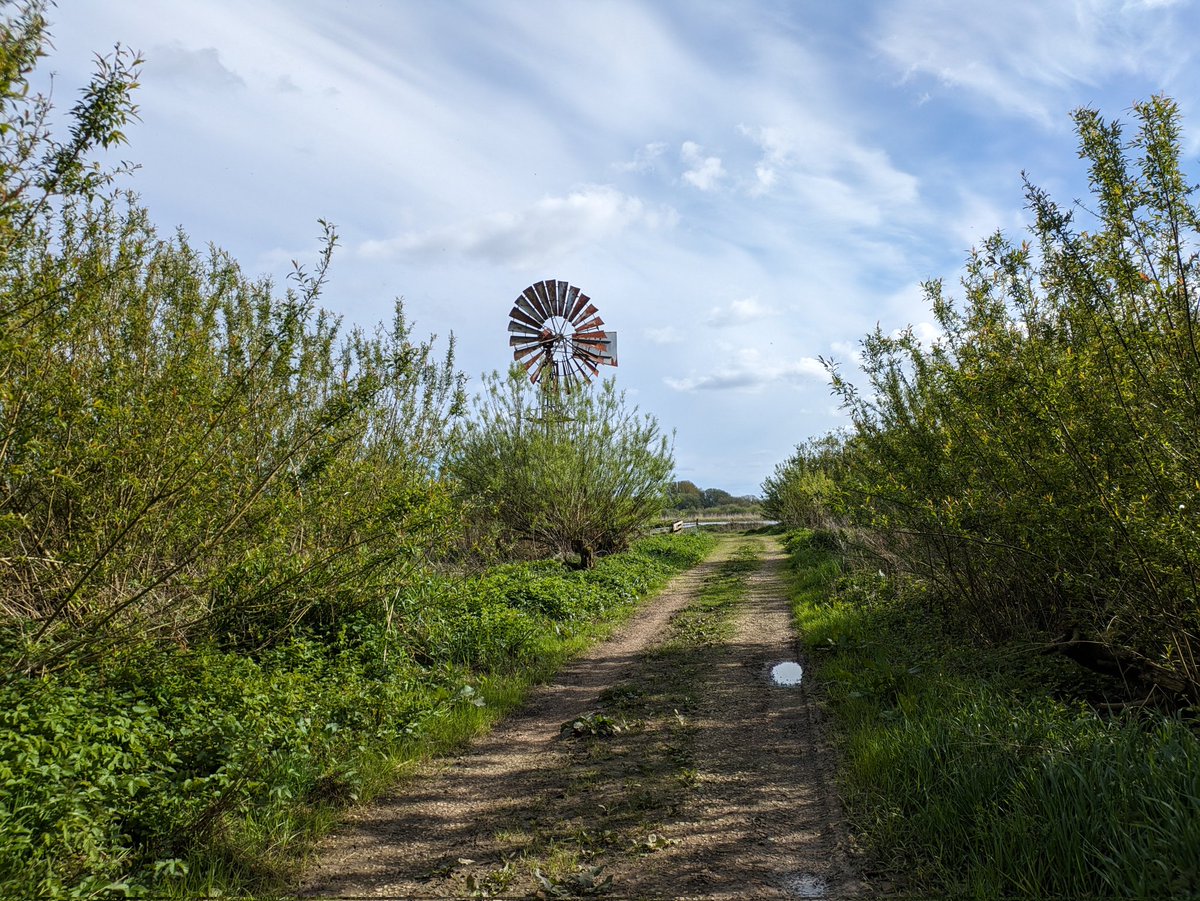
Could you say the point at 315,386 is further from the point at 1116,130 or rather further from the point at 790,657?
the point at 1116,130

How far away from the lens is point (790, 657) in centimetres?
814

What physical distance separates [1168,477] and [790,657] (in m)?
4.68

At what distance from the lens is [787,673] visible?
24.4ft

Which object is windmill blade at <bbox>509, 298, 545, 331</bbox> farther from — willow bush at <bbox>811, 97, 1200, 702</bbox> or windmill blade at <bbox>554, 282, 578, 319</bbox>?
willow bush at <bbox>811, 97, 1200, 702</bbox>

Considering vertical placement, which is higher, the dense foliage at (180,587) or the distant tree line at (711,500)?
the distant tree line at (711,500)

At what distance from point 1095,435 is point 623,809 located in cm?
400

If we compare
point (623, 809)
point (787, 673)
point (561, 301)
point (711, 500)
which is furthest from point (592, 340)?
point (711, 500)

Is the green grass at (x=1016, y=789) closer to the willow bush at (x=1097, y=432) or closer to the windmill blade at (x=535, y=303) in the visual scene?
the willow bush at (x=1097, y=432)

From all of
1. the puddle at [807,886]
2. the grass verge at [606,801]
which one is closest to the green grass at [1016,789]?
the puddle at [807,886]

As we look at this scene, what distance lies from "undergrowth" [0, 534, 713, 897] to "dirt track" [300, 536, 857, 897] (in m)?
0.34

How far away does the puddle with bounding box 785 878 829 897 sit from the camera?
334 centimetres

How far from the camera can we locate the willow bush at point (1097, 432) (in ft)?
13.9

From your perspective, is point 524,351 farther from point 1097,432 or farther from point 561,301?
point 1097,432

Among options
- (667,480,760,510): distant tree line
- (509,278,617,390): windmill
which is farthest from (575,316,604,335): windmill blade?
(667,480,760,510): distant tree line
